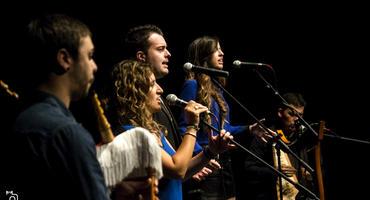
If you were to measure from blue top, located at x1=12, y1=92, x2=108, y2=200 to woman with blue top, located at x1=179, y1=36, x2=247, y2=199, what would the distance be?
2.05m

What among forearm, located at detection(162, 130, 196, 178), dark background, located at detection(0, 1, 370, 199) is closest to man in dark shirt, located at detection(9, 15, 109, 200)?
forearm, located at detection(162, 130, 196, 178)

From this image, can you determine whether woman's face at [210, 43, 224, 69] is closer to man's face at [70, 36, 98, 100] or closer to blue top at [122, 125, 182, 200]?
blue top at [122, 125, 182, 200]

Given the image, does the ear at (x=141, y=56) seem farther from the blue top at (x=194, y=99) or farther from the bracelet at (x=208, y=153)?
the bracelet at (x=208, y=153)

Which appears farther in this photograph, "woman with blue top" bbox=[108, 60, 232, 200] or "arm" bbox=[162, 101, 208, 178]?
"woman with blue top" bbox=[108, 60, 232, 200]

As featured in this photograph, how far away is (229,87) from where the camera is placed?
5.92 metres

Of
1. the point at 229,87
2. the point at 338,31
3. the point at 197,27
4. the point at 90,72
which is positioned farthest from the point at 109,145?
the point at 338,31

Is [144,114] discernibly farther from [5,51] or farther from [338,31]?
[338,31]

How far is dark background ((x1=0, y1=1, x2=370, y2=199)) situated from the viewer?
5672 mm

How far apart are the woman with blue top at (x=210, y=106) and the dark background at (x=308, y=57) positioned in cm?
101

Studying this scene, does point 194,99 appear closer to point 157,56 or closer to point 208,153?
point 157,56

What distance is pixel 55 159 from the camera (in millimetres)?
1670

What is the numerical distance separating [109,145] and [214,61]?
228 centimetres

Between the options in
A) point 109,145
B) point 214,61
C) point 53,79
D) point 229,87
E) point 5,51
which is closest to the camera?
point 53,79

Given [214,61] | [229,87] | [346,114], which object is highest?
[214,61]
